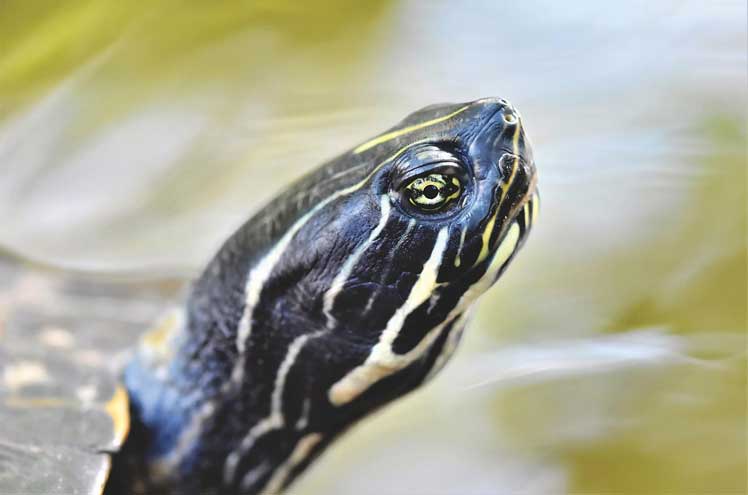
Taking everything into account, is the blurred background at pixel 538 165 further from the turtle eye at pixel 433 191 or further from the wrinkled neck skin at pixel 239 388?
the turtle eye at pixel 433 191

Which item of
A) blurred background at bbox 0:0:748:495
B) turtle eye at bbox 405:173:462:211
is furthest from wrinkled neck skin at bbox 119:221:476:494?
blurred background at bbox 0:0:748:495

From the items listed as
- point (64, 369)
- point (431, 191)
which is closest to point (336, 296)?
point (431, 191)

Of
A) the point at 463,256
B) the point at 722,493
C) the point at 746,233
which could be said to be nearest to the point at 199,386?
the point at 463,256

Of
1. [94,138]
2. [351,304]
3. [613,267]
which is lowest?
[613,267]

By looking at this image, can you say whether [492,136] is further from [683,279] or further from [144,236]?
[144,236]

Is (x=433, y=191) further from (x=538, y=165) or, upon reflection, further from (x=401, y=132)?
(x=538, y=165)

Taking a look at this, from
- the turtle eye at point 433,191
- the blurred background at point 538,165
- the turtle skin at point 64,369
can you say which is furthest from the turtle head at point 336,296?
the blurred background at point 538,165

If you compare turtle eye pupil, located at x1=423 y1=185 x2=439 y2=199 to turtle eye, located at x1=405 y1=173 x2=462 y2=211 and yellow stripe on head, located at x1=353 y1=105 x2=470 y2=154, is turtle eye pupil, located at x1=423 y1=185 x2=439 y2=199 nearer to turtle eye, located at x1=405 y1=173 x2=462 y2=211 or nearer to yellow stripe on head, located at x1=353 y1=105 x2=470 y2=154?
turtle eye, located at x1=405 y1=173 x2=462 y2=211
